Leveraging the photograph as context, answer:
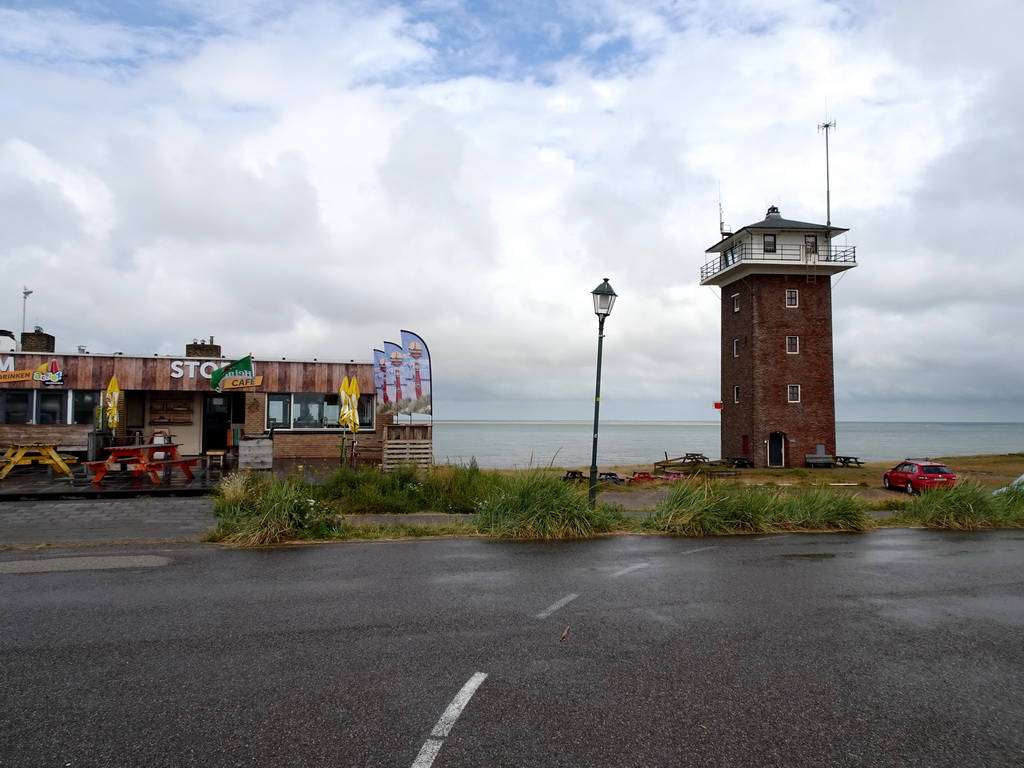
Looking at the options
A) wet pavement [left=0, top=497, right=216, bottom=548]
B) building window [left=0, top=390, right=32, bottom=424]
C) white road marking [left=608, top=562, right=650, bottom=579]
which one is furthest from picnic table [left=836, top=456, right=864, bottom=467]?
building window [left=0, top=390, right=32, bottom=424]

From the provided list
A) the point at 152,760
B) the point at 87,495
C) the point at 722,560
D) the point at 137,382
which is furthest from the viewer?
the point at 137,382

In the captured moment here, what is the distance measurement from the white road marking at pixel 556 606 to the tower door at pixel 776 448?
3473cm

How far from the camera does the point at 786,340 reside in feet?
130

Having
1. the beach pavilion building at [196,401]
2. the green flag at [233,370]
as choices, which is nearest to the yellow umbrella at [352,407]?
the beach pavilion building at [196,401]

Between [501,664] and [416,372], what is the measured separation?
16786 mm

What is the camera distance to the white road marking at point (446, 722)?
361cm

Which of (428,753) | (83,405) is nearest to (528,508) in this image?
(428,753)

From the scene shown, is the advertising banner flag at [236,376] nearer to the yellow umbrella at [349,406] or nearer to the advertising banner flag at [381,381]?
the yellow umbrella at [349,406]

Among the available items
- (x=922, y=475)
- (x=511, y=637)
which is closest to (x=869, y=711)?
(x=511, y=637)

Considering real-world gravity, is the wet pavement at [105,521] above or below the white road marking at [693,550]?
above

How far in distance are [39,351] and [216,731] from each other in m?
26.0

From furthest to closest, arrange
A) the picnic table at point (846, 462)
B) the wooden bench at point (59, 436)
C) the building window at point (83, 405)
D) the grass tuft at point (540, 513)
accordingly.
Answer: the picnic table at point (846, 462), the building window at point (83, 405), the wooden bench at point (59, 436), the grass tuft at point (540, 513)

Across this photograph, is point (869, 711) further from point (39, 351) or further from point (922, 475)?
point (39, 351)

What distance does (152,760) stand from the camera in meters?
3.57
